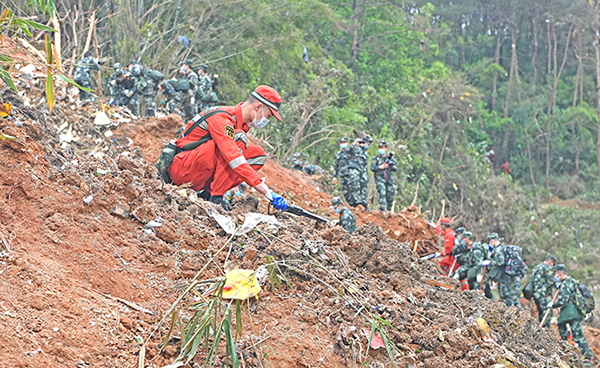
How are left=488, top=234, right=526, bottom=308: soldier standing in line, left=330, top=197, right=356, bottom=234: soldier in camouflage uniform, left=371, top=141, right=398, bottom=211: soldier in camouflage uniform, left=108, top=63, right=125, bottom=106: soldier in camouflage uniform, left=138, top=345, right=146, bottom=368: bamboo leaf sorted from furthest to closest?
1. left=371, top=141, right=398, bottom=211: soldier in camouflage uniform
2. left=108, top=63, right=125, bottom=106: soldier in camouflage uniform
3. left=488, top=234, right=526, bottom=308: soldier standing in line
4. left=330, top=197, right=356, bottom=234: soldier in camouflage uniform
5. left=138, top=345, right=146, bottom=368: bamboo leaf

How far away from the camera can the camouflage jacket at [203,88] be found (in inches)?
465

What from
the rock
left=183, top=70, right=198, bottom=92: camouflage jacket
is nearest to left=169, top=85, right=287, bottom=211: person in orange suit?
the rock

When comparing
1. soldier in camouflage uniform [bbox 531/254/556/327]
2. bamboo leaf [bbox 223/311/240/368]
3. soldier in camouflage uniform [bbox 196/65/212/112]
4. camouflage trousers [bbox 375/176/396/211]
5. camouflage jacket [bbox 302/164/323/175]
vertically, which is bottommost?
camouflage jacket [bbox 302/164/323/175]

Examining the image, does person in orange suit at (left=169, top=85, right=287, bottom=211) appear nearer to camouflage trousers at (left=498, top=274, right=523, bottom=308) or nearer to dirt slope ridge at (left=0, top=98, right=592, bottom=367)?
dirt slope ridge at (left=0, top=98, right=592, bottom=367)

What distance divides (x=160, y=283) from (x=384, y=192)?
8.68 metres

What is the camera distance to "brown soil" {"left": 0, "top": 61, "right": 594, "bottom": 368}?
3.07 m

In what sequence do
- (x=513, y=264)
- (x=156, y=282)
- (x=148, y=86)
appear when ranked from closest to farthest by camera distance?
(x=156, y=282)
(x=513, y=264)
(x=148, y=86)

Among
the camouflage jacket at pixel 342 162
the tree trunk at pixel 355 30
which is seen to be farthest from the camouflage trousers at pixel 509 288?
the tree trunk at pixel 355 30

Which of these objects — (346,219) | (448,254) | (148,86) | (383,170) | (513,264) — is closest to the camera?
(346,219)

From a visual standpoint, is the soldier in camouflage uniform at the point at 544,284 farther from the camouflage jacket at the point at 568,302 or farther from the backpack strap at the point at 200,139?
the backpack strap at the point at 200,139

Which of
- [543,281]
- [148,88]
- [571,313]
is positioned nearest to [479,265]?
[543,281]

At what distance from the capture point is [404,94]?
21.4 meters

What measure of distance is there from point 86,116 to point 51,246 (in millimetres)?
5902

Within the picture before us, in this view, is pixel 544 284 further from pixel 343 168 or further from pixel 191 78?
pixel 191 78
